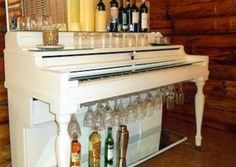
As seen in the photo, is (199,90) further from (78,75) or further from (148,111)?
(78,75)

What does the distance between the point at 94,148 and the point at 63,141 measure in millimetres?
670

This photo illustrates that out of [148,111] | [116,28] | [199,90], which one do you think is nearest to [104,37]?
[116,28]

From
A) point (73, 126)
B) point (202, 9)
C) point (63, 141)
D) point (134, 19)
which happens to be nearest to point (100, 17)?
point (134, 19)

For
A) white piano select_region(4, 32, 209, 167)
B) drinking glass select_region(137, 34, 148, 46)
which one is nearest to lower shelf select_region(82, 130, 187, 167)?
white piano select_region(4, 32, 209, 167)

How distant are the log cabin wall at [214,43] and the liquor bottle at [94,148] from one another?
1.75 metres

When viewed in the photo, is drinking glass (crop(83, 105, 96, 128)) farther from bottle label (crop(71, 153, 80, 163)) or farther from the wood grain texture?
the wood grain texture

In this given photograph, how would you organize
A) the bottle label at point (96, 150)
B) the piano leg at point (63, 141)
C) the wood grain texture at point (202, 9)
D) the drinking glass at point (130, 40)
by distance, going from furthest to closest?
the wood grain texture at point (202, 9), the drinking glass at point (130, 40), the bottle label at point (96, 150), the piano leg at point (63, 141)

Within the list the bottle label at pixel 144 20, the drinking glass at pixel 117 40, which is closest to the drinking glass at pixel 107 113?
the drinking glass at pixel 117 40

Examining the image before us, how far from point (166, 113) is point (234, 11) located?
60.3 inches

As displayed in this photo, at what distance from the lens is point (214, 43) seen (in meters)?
3.33

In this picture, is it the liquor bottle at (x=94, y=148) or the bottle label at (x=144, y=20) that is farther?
the bottle label at (x=144, y=20)

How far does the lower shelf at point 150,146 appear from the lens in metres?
2.50

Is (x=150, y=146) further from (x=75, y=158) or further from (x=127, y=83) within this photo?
(x=127, y=83)

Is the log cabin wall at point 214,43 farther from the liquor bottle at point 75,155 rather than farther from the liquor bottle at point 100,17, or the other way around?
the liquor bottle at point 75,155
